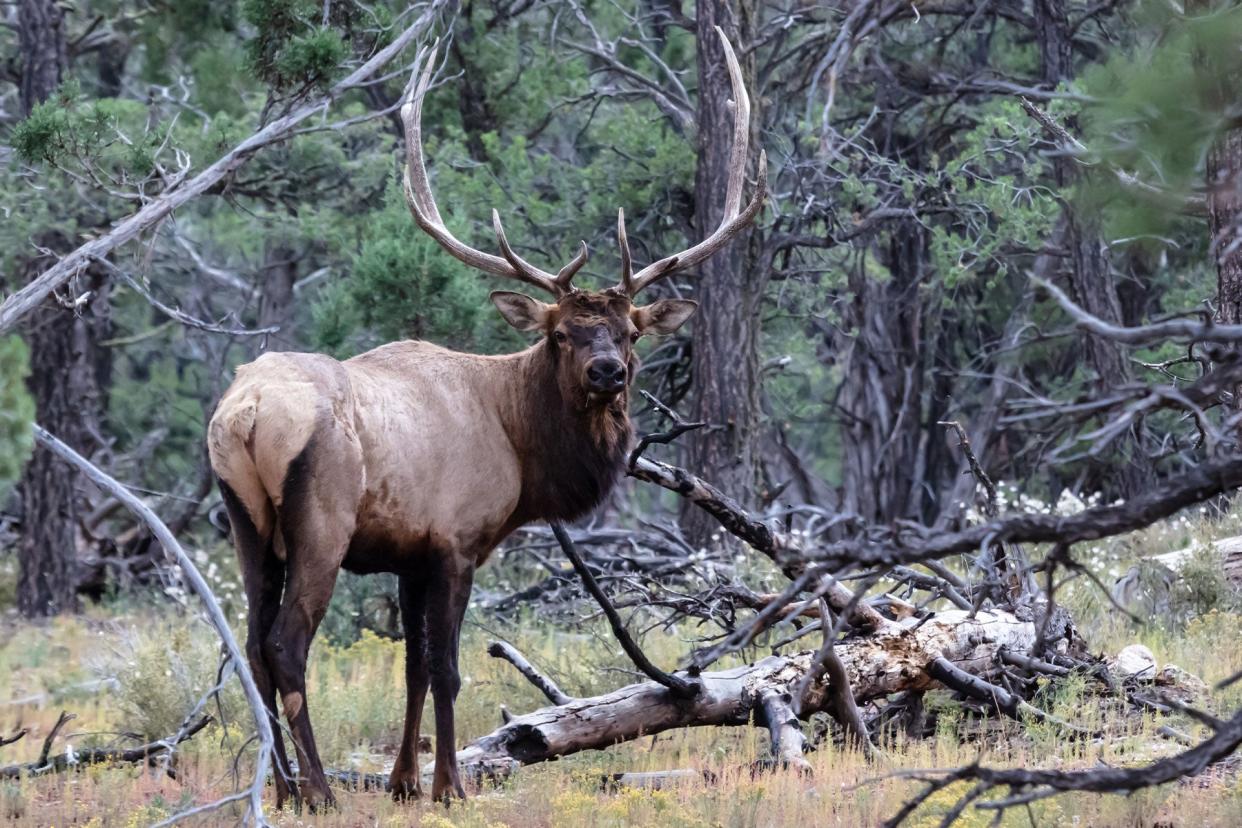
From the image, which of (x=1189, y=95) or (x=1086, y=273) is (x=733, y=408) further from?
(x=1189, y=95)

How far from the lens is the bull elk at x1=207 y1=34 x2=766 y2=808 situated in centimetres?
648

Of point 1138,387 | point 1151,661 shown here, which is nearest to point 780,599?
point 1138,387

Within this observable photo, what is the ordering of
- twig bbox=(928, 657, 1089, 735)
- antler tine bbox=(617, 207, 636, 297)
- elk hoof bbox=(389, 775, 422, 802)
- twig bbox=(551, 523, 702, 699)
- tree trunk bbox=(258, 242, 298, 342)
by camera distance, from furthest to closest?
1. tree trunk bbox=(258, 242, 298, 342)
2. twig bbox=(928, 657, 1089, 735)
3. antler tine bbox=(617, 207, 636, 297)
4. elk hoof bbox=(389, 775, 422, 802)
5. twig bbox=(551, 523, 702, 699)

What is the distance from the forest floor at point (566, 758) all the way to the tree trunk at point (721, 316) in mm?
2047

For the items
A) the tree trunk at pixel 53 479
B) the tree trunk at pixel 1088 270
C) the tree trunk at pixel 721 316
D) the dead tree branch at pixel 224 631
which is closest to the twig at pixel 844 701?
the dead tree branch at pixel 224 631

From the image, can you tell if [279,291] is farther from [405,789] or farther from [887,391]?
[405,789]

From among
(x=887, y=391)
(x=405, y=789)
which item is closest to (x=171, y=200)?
(x=405, y=789)

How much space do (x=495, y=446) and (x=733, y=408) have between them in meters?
5.53

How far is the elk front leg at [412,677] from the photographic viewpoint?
6.98 meters

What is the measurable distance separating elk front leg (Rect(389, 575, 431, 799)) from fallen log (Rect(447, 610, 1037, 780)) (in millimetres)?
254

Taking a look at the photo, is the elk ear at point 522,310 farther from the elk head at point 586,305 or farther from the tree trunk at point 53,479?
the tree trunk at point 53,479

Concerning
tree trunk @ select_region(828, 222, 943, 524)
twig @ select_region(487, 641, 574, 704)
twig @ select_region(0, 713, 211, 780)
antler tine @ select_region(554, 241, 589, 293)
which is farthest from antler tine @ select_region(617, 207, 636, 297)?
tree trunk @ select_region(828, 222, 943, 524)

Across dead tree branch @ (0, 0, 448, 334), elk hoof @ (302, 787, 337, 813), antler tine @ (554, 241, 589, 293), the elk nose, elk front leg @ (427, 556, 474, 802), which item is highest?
dead tree branch @ (0, 0, 448, 334)

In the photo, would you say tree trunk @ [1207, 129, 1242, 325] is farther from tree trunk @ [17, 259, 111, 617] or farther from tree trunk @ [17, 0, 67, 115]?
tree trunk @ [17, 259, 111, 617]
